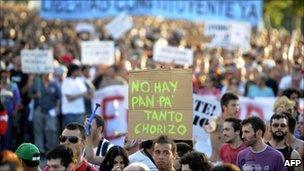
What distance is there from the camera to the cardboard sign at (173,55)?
21.0 metres

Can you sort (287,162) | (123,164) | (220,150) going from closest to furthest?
(123,164) < (287,162) < (220,150)

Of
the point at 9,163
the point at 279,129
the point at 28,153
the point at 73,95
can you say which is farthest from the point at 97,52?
the point at 9,163

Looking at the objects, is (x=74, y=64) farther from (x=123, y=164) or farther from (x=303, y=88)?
(x=123, y=164)

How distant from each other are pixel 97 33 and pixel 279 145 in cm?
2333

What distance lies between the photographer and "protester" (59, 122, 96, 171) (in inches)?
424

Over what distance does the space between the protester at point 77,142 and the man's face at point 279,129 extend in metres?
2.02

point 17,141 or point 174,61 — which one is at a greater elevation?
point 174,61

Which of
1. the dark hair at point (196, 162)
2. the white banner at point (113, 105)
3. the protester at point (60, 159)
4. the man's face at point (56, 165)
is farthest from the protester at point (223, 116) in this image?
the white banner at point (113, 105)

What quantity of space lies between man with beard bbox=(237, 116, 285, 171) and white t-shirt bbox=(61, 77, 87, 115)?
8.10m

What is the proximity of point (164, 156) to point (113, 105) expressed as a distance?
947 cm

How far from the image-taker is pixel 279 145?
39.4 feet

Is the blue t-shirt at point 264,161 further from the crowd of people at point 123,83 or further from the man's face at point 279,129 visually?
the man's face at point 279,129

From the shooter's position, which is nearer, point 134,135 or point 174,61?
point 134,135

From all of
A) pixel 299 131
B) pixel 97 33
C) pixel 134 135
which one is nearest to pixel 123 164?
pixel 134 135
